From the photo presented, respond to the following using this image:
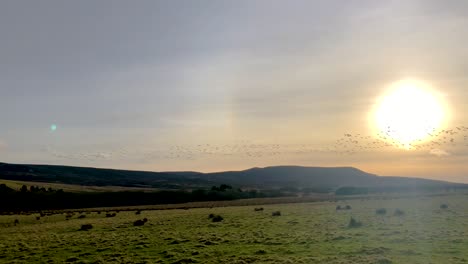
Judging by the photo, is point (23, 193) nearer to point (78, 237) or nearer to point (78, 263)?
point (78, 237)

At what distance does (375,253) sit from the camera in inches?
1078

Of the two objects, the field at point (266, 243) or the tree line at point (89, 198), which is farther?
the tree line at point (89, 198)

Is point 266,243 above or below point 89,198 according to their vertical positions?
above

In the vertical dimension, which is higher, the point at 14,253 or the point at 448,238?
the point at 448,238

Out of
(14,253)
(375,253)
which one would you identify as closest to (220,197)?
(14,253)

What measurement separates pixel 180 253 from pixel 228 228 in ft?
46.9

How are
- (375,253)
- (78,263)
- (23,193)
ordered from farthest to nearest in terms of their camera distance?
1. (23,193)
2. (78,263)
3. (375,253)

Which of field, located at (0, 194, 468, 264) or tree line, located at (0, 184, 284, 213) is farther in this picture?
tree line, located at (0, 184, 284, 213)

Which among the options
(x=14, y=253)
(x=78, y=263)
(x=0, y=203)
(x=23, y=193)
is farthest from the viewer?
(x=23, y=193)

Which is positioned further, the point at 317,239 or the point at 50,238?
the point at 50,238

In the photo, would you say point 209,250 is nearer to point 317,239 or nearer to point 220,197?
point 317,239

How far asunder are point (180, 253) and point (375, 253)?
1332 centimetres

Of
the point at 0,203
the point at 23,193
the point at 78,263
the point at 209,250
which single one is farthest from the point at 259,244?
the point at 23,193

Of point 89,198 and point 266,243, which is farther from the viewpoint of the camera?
point 89,198
